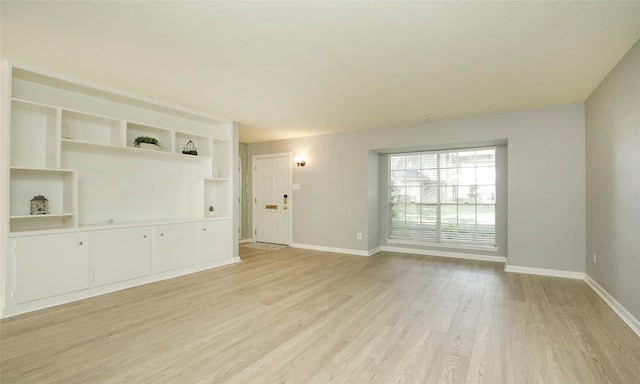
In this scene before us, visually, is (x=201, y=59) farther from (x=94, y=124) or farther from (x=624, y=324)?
(x=624, y=324)

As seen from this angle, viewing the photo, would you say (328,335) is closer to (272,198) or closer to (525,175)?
(525,175)

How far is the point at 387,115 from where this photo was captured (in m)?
4.84

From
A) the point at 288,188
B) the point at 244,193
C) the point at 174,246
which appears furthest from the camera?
the point at 244,193

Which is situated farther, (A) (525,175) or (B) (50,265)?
(A) (525,175)

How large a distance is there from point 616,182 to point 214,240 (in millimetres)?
5173

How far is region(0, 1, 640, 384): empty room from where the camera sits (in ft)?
6.95

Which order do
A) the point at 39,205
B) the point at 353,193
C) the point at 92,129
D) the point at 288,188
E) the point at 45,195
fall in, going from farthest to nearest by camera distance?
the point at 288,188
the point at 353,193
the point at 92,129
the point at 45,195
the point at 39,205

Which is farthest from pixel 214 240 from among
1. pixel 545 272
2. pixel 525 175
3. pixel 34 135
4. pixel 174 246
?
pixel 545 272

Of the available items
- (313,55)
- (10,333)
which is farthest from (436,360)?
(10,333)

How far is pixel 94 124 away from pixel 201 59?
2.08 metres

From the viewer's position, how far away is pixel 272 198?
7.03 metres

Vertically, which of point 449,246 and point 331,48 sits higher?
point 331,48

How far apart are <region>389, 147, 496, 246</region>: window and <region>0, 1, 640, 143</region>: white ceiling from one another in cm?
156

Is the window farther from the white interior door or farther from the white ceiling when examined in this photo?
the white interior door
